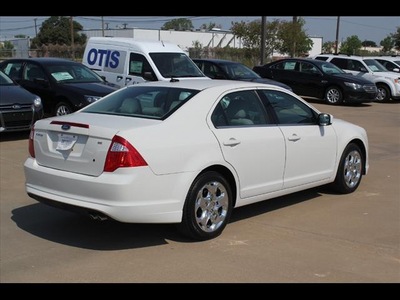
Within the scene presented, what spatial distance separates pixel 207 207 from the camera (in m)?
4.89

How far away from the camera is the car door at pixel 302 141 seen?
5.72m

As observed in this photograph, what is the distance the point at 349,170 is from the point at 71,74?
23.9ft

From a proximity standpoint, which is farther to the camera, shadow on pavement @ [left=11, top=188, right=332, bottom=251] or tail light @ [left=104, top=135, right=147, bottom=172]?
shadow on pavement @ [left=11, top=188, right=332, bottom=251]

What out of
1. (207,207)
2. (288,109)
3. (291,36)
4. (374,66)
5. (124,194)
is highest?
(291,36)

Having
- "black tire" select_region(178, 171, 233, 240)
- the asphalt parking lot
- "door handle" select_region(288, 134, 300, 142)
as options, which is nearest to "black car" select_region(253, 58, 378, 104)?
the asphalt parking lot

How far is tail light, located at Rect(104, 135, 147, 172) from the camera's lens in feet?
14.4

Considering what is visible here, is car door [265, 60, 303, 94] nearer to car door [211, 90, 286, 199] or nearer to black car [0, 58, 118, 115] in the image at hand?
black car [0, 58, 118, 115]

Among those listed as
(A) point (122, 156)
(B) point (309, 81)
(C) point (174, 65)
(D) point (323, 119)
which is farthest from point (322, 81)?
(A) point (122, 156)

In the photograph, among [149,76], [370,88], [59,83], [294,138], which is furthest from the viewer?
[370,88]

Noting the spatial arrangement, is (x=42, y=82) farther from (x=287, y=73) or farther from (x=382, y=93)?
(x=382, y=93)

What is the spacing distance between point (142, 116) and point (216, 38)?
295ft

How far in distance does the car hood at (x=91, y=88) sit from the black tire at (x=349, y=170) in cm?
583

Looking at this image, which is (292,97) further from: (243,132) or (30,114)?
(30,114)

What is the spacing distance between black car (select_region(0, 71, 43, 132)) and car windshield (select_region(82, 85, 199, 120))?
15.9 feet
